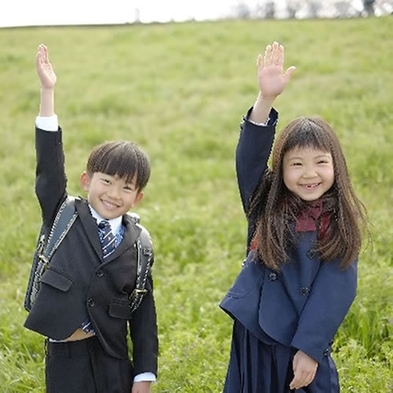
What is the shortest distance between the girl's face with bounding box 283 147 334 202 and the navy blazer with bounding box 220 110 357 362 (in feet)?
0.33

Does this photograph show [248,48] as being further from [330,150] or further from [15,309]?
[330,150]

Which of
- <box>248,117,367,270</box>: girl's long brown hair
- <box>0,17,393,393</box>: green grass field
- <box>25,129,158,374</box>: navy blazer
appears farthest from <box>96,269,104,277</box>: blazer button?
<box>0,17,393,393</box>: green grass field

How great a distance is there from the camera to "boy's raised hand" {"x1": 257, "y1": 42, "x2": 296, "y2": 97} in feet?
6.96

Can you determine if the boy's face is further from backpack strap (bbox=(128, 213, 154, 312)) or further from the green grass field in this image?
the green grass field

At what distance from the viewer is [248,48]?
11930 mm

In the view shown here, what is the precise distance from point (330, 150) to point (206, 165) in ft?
15.3

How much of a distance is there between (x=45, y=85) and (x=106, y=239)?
0.61 meters

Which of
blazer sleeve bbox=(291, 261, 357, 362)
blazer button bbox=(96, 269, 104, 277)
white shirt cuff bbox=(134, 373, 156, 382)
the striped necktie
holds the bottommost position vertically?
white shirt cuff bbox=(134, 373, 156, 382)

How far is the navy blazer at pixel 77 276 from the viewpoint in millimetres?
2229

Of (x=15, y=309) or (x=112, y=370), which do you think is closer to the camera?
(x=112, y=370)

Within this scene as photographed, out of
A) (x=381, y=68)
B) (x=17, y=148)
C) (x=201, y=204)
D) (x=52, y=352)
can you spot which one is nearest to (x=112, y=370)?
(x=52, y=352)

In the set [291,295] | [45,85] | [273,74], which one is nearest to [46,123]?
[45,85]

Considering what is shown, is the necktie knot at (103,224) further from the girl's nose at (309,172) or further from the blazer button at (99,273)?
the girl's nose at (309,172)

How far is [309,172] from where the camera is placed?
2180 millimetres
